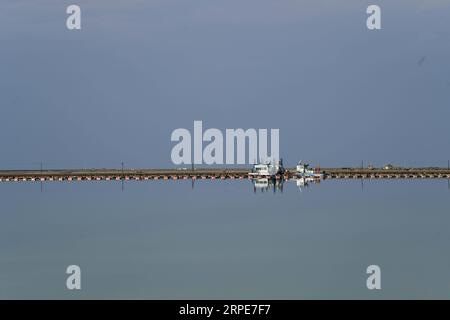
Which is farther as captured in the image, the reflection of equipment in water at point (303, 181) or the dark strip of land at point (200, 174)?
the dark strip of land at point (200, 174)

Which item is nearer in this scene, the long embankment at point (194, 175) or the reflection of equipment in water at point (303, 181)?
the reflection of equipment in water at point (303, 181)

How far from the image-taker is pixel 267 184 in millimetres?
160625

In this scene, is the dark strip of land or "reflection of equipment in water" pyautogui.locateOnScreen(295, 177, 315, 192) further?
the dark strip of land

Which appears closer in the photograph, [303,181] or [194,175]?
Result: [303,181]

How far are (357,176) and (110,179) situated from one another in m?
32.8

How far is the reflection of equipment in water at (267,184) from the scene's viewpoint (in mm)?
153587

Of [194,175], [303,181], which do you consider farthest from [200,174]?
[303,181]

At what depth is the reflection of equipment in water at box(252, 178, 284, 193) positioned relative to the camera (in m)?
154

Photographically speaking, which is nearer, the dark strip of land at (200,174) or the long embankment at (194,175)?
the long embankment at (194,175)

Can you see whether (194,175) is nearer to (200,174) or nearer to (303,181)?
(200,174)
